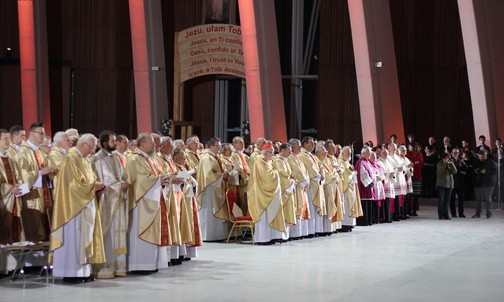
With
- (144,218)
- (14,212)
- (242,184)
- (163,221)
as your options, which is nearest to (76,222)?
(14,212)

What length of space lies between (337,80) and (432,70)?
10.1 ft

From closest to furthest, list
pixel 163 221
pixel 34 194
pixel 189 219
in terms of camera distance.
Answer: pixel 34 194
pixel 163 221
pixel 189 219

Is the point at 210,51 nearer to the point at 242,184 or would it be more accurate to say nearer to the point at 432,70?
the point at 432,70

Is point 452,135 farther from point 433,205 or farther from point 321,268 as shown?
point 321,268

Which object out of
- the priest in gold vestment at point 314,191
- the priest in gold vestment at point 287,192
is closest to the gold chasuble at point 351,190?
the priest in gold vestment at point 314,191

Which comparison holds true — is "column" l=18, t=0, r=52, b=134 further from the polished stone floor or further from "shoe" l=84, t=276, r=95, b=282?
"shoe" l=84, t=276, r=95, b=282

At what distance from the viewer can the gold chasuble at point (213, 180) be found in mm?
17391

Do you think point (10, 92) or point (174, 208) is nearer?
point (174, 208)

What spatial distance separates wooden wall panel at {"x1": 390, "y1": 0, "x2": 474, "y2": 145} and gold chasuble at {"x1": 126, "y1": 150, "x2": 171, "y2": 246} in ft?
62.6

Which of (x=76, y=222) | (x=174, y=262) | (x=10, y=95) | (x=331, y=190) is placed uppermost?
(x=10, y=95)

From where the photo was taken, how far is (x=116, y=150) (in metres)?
13.2

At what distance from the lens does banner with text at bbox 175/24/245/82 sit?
26234 millimetres

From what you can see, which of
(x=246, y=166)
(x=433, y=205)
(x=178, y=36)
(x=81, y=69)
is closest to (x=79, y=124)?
(x=81, y=69)

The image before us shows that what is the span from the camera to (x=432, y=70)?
31.4 metres
